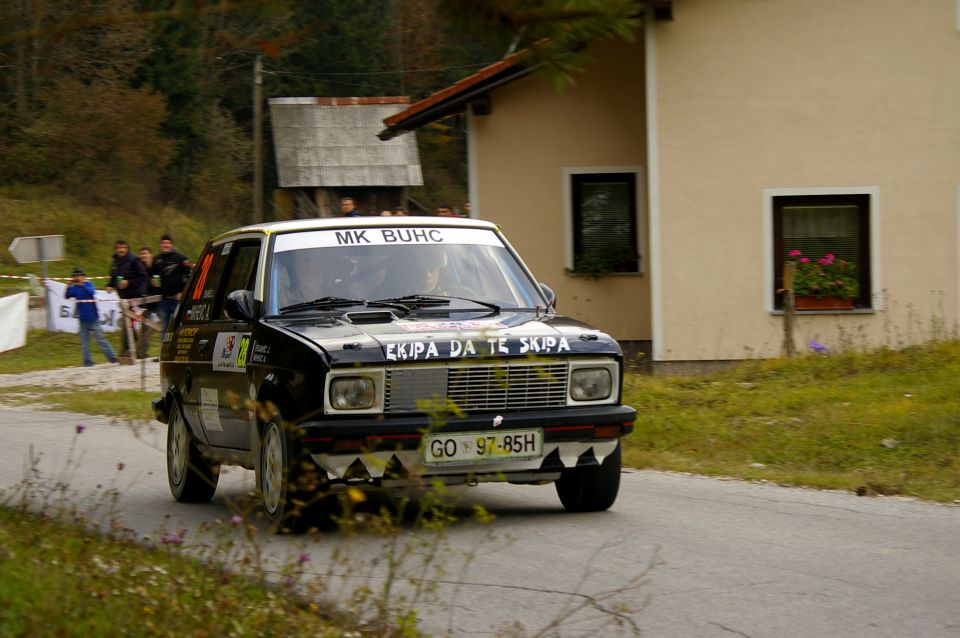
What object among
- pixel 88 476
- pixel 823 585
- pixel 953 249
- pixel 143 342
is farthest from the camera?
pixel 143 342

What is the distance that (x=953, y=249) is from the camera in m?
17.5

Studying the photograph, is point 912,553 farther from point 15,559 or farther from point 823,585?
point 15,559

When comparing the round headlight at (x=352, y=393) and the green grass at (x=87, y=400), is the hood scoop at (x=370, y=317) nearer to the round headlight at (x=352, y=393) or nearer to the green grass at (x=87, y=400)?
the round headlight at (x=352, y=393)

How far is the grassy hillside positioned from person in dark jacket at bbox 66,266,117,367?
16.7 metres

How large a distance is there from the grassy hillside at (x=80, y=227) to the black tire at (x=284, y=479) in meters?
33.9

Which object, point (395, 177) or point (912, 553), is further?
point (395, 177)

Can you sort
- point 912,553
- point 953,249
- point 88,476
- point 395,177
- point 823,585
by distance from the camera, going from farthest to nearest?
point 395,177 → point 953,249 → point 88,476 → point 912,553 → point 823,585

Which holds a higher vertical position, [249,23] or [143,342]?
[249,23]

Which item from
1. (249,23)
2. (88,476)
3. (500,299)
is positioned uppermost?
(249,23)

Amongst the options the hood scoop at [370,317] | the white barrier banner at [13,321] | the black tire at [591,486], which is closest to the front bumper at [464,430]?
the black tire at [591,486]

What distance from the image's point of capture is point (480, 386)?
756cm

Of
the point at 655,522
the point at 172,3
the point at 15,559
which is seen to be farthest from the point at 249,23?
the point at 655,522

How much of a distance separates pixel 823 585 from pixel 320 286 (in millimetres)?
3564

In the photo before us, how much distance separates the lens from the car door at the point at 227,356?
8.48 m
